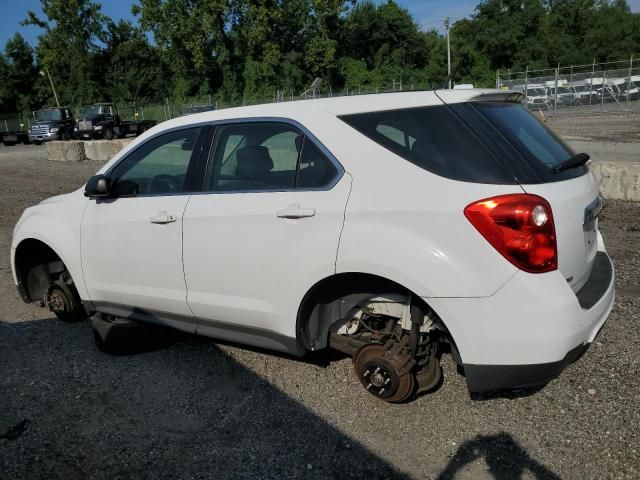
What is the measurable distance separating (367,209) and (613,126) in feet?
71.1

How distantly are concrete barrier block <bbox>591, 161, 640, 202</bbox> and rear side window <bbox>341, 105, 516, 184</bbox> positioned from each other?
560 centimetres

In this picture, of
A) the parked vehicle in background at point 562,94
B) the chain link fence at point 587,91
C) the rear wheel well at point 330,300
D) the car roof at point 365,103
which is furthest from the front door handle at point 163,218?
the parked vehicle in background at point 562,94

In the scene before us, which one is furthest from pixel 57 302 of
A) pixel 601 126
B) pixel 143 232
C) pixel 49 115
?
pixel 49 115

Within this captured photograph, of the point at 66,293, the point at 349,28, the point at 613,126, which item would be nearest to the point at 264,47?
the point at 349,28

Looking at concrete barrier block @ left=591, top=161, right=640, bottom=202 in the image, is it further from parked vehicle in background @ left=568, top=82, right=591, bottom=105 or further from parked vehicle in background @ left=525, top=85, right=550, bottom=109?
parked vehicle in background @ left=568, top=82, right=591, bottom=105

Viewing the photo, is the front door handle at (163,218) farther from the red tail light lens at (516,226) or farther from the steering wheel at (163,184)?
the red tail light lens at (516,226)

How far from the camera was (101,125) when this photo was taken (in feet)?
103

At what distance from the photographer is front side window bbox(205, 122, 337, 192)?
3.02m

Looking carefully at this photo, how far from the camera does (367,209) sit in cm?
273

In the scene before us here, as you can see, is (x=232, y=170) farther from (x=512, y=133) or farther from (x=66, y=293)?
(x=66, y=293)

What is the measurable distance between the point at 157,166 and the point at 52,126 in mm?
33584

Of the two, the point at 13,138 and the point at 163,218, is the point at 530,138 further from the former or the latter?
the point at 13,138

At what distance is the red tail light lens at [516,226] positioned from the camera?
2.45 m

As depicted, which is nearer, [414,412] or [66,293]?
[414,412]
